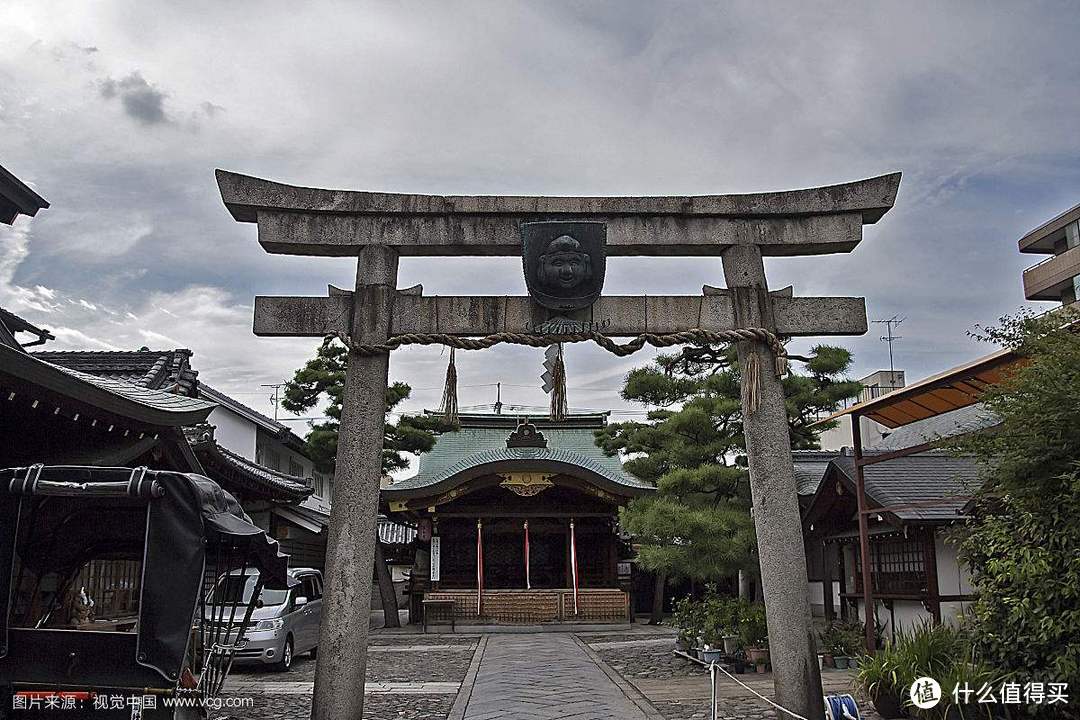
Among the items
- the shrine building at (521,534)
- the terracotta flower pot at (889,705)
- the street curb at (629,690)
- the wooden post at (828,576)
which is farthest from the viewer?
the shrine building at (521,534)

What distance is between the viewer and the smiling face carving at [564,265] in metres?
8.09

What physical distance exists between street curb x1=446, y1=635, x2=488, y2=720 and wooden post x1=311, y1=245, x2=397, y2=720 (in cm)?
282

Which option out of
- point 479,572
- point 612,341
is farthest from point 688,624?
point 479,572

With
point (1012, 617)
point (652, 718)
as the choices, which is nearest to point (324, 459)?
point (652, 718)

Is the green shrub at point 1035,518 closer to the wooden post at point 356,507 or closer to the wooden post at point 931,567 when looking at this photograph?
the wooden post at point 356,507

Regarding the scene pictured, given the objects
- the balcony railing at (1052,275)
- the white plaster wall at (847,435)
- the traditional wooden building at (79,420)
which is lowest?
the traditional wooden building at (79,420)

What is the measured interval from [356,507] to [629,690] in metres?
6.02

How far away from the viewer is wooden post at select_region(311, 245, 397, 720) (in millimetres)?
7613

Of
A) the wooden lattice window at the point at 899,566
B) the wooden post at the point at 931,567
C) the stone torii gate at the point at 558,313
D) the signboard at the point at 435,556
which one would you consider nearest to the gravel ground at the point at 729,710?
the stone torii gate at the point at 558,313

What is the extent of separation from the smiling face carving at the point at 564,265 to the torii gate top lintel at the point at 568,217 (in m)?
0.40

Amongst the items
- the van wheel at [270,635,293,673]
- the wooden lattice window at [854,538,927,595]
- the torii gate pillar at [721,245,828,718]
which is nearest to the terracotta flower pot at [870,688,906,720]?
the torii gate pillar at [721,245,828,718]

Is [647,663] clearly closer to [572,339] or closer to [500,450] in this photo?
[572,339]

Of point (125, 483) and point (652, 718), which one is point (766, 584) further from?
point (125, 483)

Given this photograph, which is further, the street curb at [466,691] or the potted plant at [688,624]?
the potted plant at [688,624]
